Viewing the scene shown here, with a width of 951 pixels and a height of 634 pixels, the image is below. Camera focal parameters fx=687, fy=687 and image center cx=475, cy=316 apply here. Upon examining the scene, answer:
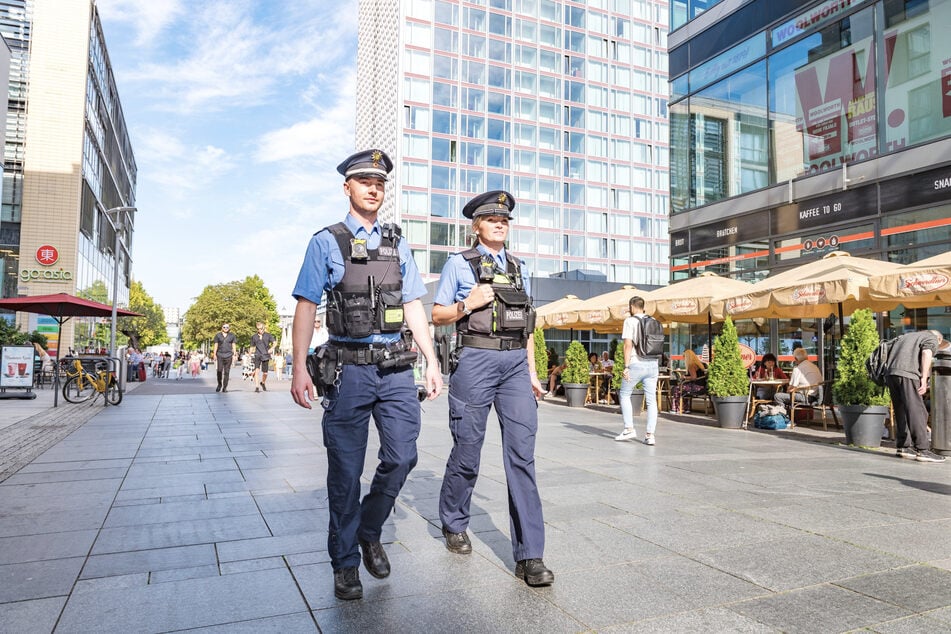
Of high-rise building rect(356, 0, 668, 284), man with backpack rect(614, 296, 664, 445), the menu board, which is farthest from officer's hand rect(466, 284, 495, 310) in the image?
high-rise building rect(356, 0, 668, 284)

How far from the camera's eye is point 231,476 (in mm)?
6141

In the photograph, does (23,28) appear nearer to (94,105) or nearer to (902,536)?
(94,105)

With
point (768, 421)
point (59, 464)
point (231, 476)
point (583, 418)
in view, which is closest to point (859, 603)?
point (231, 476)

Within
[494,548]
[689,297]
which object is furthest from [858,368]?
[494,548]

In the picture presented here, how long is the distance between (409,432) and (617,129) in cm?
6705

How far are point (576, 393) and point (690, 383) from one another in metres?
2.64

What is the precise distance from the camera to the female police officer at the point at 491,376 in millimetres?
3426

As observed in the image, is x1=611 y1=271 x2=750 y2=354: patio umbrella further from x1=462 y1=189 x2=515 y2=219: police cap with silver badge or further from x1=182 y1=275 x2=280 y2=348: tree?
x1=182 y1=275 x2=280 y2=348: tree

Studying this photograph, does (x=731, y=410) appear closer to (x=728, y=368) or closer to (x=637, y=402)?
(x=728, y=368)

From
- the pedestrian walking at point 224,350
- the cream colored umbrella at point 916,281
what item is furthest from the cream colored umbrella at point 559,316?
the pedestrian walking at point 224,350

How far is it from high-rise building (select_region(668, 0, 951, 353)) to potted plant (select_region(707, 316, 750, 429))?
3668mm

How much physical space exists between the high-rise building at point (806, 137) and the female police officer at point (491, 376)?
1074 centimetres

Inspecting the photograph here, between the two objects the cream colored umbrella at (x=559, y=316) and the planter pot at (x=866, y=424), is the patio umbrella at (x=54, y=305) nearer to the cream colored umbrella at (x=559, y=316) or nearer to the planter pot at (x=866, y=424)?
the cream colored umbrella at (x=559, y=316)

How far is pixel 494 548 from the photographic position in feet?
12.7
